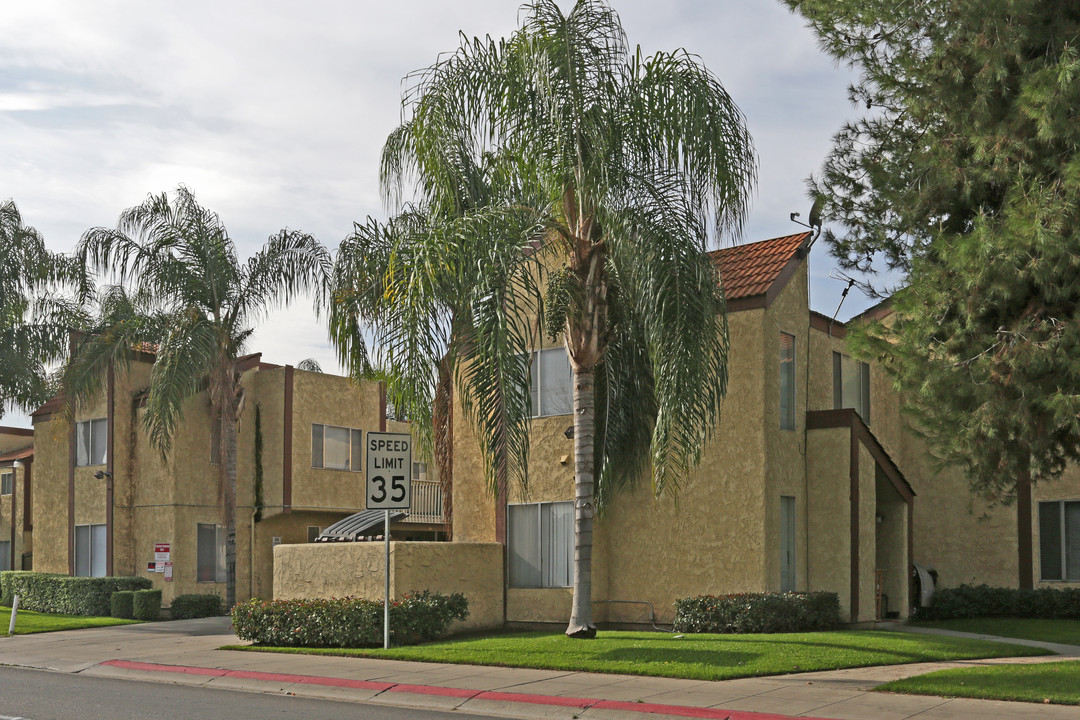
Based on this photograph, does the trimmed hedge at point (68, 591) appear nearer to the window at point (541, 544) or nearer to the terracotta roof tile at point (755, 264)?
the window at point (541, 544)

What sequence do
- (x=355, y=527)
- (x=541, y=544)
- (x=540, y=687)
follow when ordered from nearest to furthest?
(x=540, y=687) < (x=541, y=544) < (x=355, y=527)

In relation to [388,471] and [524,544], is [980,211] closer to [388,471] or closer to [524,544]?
[388,471]

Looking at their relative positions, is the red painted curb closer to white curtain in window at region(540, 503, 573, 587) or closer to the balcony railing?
white curtain in window at region(540, 503, 573, 587)

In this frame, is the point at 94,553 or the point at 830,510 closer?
the point at 830,510

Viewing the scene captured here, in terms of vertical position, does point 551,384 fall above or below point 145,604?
above

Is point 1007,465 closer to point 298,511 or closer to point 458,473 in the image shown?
point 458,473

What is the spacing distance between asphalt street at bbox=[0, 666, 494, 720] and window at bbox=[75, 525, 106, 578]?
1642 centimetres

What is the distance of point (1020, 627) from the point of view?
2056 cm

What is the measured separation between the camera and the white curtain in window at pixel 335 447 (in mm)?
32312

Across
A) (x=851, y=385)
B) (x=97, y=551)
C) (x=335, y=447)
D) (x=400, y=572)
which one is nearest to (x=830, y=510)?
(x=851, y=385)

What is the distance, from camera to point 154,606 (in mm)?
27391

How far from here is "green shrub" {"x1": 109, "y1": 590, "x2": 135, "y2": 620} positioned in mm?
27484

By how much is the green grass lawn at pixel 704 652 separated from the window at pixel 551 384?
5.01 m

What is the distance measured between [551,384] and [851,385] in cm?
703
